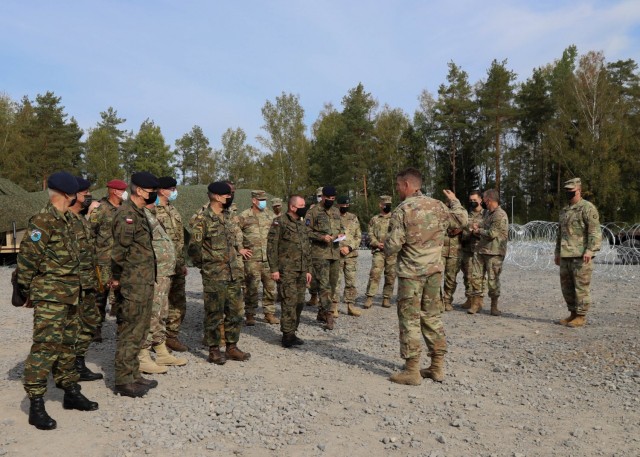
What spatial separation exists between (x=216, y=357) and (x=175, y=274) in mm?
1391

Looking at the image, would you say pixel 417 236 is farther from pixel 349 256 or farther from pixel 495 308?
pixel 495 308

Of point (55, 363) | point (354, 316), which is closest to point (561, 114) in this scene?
point (354, 316)

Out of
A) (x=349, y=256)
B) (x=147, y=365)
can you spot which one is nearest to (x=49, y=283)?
(x=147, y=365)

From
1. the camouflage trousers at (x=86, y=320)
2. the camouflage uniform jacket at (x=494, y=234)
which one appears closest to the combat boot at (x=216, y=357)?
the camouflage trousers at (x=86, y=320)

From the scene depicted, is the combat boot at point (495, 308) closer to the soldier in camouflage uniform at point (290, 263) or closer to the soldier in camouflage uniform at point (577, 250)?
the soldier in camouflage uniform at point (577, 250)

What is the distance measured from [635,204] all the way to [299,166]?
82.6ft

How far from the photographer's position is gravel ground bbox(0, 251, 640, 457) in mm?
3668

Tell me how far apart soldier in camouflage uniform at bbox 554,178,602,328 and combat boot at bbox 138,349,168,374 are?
19.8ft

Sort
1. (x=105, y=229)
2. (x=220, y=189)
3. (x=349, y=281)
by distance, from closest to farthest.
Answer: (x=220, y=189), (x=105, y=229), (x=349, y=281)

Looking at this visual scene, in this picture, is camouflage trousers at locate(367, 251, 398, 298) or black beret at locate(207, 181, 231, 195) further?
camouflage trousers at locate(367, 251, 398, 298)

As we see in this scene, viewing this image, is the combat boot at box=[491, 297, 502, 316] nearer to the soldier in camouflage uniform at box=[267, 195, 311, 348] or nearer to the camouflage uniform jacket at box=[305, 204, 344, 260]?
the camouflage uniform jacket at box=[305, 204, 344, 260]

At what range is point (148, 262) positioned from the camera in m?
4.71

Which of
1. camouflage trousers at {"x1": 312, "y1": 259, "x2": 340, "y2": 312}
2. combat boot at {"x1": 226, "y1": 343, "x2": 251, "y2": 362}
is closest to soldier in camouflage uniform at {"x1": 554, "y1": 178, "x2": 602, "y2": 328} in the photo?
camouflage trousers at {"x1": 312, "y1": 259, "x2": 340, "y2": 312}

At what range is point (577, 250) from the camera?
7.66m
